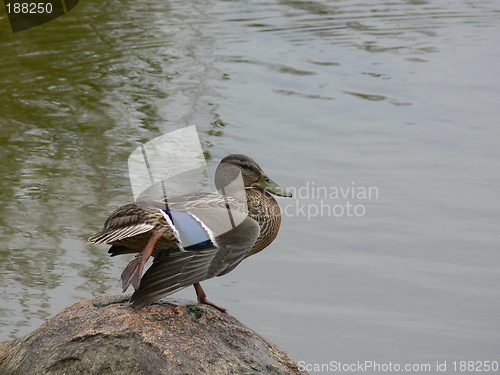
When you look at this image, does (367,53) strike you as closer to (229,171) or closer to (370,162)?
(370,162)

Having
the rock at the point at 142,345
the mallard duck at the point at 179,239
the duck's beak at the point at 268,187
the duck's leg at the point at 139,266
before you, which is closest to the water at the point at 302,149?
the duck's beak at the point at 268,187

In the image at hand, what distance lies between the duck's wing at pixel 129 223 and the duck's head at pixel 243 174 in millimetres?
821

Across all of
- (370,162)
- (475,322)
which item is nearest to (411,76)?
(370,162)

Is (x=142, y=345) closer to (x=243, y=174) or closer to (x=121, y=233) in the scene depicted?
(x=121, y=233)

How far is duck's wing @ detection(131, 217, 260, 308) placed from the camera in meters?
3.19

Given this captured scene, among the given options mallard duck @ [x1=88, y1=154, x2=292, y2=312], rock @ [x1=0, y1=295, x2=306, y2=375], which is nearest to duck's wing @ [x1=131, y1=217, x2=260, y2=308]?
mallard duck @ [x1=88, y1=154, x2=292, y2=312]

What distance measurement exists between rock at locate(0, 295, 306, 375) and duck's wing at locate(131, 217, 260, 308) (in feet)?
0.56

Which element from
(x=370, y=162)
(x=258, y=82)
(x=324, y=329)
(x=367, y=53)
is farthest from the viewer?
(x=367, y=53)

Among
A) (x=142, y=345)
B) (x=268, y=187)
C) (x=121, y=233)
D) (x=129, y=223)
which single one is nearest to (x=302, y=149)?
(x=268, y=187)

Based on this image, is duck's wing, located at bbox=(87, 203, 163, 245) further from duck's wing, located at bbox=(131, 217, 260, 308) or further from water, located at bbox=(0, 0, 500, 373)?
water, located at bbox=(0, 0, 500, 373)

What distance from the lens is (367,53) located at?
1193cm

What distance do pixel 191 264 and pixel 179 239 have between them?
0.14 m

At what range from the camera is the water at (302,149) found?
569cm

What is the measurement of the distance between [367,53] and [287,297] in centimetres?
725
